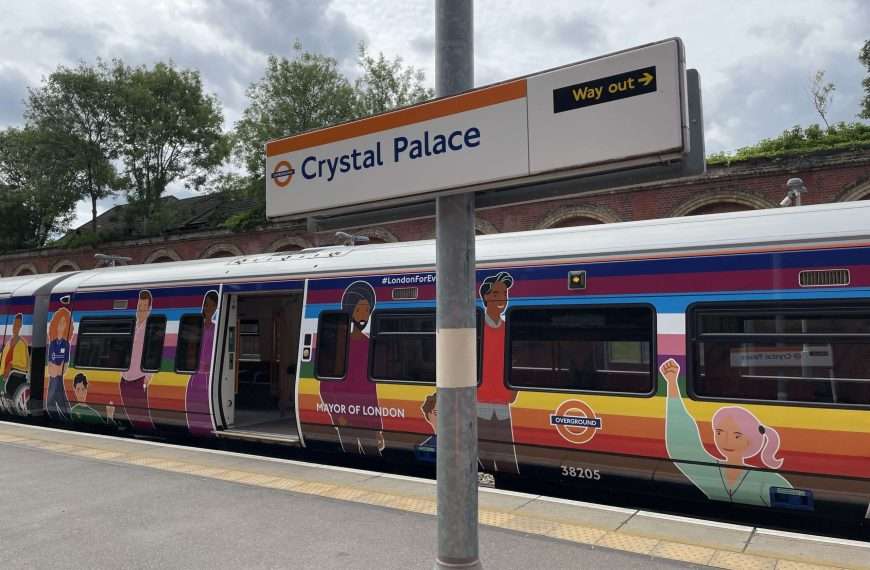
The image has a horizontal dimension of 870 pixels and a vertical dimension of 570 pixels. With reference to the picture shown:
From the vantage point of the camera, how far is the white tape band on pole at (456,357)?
328 centimetres

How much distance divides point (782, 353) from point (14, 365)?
12.9m

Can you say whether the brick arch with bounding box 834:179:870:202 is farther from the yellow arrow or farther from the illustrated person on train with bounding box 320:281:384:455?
the yellow arrow

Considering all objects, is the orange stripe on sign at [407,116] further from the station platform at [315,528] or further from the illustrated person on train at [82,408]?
the illustrated person on train at [82,408]

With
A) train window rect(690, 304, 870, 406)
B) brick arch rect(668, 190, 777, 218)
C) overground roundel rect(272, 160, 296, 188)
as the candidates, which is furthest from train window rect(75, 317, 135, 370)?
brick arch rect(668, 190, 777, 218)

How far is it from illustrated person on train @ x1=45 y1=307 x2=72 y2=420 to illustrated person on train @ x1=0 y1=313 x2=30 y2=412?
850 millimetres

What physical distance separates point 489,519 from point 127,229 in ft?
111

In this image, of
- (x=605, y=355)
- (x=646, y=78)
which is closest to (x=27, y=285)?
(x=605, y=355)

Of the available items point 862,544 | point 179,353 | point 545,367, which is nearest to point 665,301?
point 545,367

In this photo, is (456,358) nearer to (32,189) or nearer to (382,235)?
(382,235)

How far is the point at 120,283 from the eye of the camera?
11.1m

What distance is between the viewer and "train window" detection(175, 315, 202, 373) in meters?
9.87

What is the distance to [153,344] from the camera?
34.0 ft

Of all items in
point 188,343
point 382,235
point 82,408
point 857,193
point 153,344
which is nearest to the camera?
point 188,343

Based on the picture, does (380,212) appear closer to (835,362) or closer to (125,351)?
(835,362)
